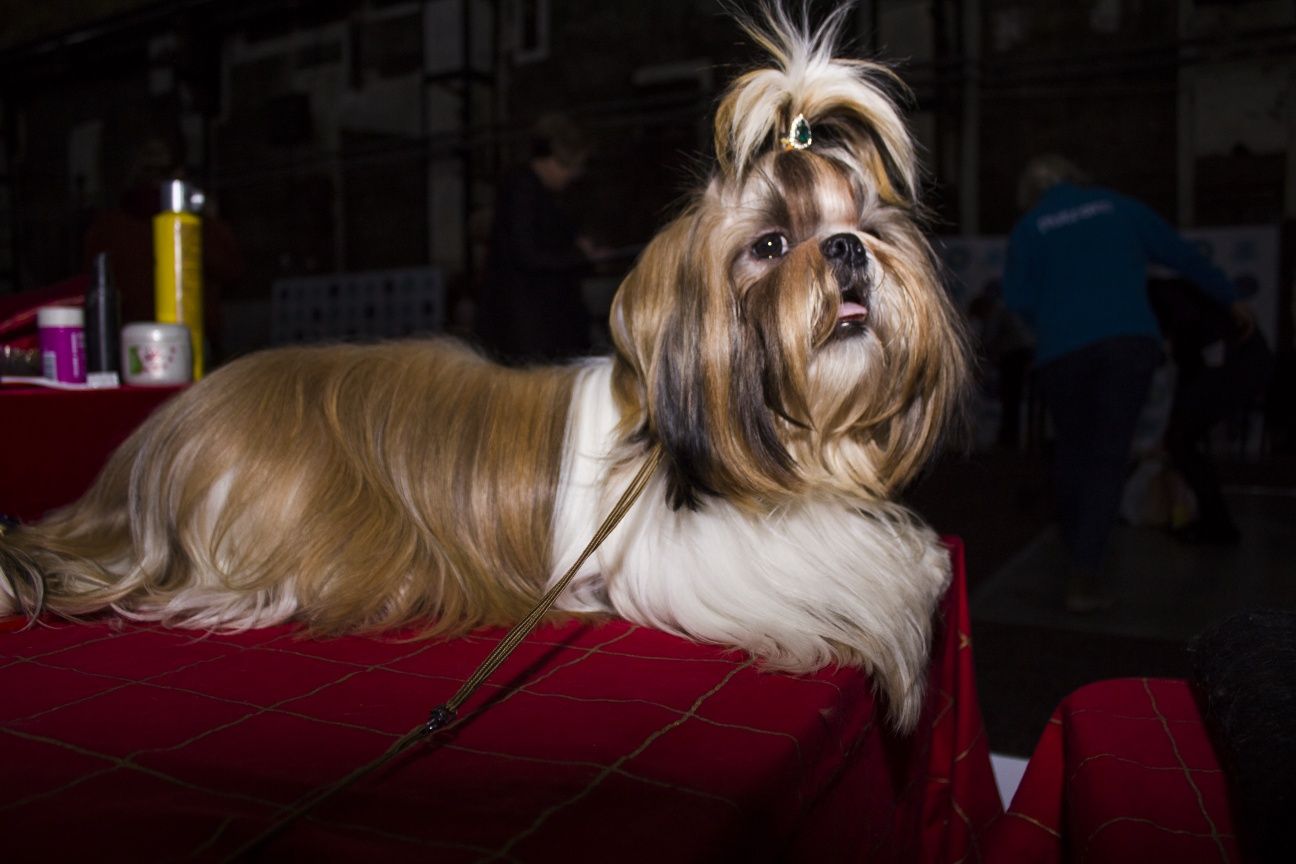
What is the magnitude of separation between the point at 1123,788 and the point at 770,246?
33.7 inches

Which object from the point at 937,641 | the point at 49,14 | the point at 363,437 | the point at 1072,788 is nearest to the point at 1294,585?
the point at 937,641

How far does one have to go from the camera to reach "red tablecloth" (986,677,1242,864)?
37.8 inches

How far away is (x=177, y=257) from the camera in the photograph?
7.32 ft

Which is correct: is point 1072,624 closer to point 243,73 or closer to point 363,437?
point 363,437

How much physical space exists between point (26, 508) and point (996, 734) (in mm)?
2398

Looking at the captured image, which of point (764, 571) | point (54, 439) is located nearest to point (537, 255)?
point (54, 439)

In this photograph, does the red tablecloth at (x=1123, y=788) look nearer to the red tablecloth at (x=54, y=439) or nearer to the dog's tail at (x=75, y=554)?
the dog's tail at (x=75, y=554)

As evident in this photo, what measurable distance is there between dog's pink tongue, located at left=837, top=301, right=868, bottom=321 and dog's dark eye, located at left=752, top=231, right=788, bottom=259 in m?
0.13

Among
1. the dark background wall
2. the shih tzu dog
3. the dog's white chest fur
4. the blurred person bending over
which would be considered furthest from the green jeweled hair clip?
the dark background wall

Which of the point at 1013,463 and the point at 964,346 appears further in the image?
the point at 1013,463

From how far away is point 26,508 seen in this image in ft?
5.85

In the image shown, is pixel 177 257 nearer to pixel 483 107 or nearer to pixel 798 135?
pixel 798 135

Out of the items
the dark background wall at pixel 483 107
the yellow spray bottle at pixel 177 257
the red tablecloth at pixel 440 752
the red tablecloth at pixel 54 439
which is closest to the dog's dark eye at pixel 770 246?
the red tablecloth at pixel 440 752

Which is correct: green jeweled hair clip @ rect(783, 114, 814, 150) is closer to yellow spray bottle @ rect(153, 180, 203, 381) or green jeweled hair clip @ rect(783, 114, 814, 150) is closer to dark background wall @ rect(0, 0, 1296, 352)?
yellow spray bottle @ rect(153, 180, 203, 381)
